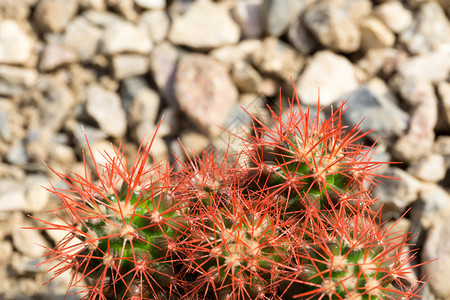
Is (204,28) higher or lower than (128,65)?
higher

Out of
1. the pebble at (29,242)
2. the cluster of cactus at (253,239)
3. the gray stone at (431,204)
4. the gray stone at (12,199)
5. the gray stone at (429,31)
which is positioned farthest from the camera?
the gray stone at (429,31)

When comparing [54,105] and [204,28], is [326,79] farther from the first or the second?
[54,105]

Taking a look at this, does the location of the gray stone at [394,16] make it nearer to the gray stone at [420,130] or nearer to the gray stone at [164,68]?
the gray stone at [420,130]

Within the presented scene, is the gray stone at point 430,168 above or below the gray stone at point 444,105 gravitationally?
below

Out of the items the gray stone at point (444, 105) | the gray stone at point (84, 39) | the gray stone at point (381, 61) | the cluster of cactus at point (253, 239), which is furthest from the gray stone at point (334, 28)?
the cluster of cactus at point (253, 239)

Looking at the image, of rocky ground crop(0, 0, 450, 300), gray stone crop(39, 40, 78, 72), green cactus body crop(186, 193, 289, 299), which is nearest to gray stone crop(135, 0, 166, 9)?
rocky ground crop(0, 0, 450, 300)

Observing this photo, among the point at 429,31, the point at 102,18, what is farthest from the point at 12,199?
the point at 429,31

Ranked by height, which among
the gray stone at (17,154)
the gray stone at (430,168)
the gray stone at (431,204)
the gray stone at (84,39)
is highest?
the gray stone at (84,39)

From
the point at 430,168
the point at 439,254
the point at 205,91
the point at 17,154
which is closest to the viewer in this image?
the point at 439,254
